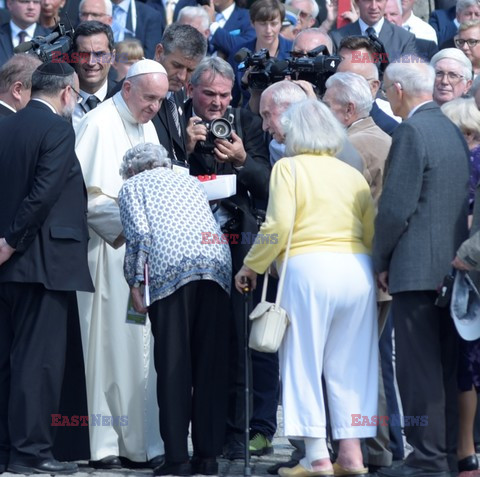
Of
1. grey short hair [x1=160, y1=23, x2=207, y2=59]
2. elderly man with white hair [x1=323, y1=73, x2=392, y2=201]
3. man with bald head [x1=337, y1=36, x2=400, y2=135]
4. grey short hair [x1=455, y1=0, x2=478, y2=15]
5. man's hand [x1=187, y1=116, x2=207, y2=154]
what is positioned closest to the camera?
elderly man with white hair [x1=323, y1=73, x2=392, y2=201]

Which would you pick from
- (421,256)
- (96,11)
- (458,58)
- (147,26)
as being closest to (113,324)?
(421,256)

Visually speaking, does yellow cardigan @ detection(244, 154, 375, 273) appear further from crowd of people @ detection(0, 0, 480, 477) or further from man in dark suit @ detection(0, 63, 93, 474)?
man in dark suit @ detection(0, 63, 93, 474)

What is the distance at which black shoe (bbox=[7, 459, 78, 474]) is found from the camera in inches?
261

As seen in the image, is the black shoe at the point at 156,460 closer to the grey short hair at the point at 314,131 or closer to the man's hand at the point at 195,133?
the man's hand at the point at 195,133

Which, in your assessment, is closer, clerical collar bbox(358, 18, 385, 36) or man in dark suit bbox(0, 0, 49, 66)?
clerical collar bbox(358, 18, 385, 36)

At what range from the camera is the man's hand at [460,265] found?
6.12 m

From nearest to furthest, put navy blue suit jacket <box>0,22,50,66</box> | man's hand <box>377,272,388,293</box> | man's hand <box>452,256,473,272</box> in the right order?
1. man's hand <box>452,256,473,272</box>
2. man's hand <box>377,272,388,293</box>
3. navy blue suit jacket <box>0,22,50,66</box>

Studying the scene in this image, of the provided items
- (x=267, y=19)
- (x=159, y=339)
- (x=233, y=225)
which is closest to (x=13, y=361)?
(x=159, y=339)

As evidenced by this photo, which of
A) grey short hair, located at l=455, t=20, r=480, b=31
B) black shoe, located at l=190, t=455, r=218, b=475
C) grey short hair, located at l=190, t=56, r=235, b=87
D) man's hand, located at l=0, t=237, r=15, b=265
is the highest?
grey short hair, located at l=455, t=20, r=480, b=31

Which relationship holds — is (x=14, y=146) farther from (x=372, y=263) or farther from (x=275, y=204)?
(x=372, y=263)

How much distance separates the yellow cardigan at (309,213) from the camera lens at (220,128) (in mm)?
937

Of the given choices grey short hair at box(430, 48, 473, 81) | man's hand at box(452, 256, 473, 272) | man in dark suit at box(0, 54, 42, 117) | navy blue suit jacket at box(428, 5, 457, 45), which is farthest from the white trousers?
navy blue suit jacket at box(428, 5, 457, 45)

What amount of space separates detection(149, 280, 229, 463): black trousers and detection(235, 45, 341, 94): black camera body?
1.82 meters

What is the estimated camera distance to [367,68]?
27.0ft
